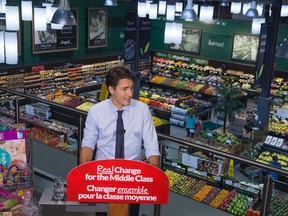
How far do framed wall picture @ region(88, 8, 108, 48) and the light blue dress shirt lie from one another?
55.4 feet

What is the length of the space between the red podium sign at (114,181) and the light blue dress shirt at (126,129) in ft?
2.19

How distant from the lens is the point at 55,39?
18062mm

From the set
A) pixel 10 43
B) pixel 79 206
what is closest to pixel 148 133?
pixel 79 206

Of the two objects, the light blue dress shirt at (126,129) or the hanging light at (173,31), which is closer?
the light blue dress shirt at (126,129)

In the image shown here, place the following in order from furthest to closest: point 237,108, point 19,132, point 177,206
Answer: point 237,108 → point 177,206 → point 19,132

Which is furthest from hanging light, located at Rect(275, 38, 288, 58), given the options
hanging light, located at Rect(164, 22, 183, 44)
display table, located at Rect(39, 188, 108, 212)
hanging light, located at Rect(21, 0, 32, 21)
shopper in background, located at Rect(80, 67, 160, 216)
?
hanging light, located at Rect(21, 0, 32, 21)

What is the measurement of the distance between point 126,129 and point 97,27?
1753cm

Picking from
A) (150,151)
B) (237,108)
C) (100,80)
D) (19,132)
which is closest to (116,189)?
(150,151)

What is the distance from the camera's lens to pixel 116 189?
218 centimetres

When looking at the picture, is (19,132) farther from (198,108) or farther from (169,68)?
(169,68)

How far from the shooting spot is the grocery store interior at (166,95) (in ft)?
11.5

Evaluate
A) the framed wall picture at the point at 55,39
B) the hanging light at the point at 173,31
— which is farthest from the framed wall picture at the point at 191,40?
the hanging light at the point at 173,31

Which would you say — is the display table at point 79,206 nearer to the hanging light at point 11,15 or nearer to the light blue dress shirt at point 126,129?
the light blue dress shirt at point 126,129

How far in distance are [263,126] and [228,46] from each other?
7.52 m
